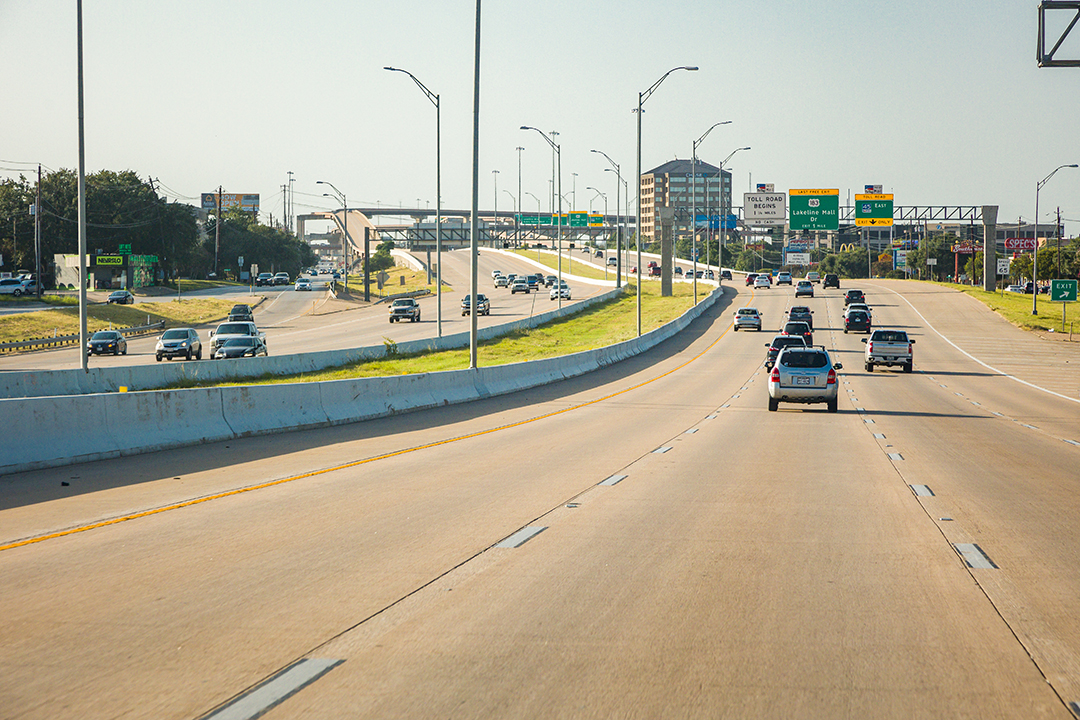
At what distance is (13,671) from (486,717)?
2658mm

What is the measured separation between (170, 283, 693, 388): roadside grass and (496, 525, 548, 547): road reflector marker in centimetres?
2434

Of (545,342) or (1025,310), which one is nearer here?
Result: (545,342)

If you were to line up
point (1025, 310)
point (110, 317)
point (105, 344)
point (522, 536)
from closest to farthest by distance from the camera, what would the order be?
point (522, 536) → point (105, 344) → point (110, 317) → point (1025, 310)

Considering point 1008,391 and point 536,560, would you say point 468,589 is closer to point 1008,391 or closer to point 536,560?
point 536,560

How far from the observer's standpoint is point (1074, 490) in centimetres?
1337

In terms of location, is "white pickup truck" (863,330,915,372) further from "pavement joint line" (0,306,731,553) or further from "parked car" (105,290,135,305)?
"parked car" (105,290,135,305)

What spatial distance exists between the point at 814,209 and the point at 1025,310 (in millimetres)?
21550

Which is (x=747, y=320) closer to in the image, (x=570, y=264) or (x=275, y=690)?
(x=275, y=690)

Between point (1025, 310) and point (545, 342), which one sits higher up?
point (1025, 310)

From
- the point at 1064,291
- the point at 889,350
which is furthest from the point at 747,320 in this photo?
the point at 889,350

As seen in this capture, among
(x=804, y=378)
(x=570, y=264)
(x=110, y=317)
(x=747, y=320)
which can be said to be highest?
(x=570, y=264)

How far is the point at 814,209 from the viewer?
9888 centimetres

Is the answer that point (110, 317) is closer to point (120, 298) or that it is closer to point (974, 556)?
point (120, 298)

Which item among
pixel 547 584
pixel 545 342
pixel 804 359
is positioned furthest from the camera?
pixel 545 342
